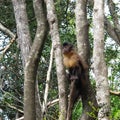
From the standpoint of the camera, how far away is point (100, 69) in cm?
388

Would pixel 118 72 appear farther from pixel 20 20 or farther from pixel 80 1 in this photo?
pixel 80 1

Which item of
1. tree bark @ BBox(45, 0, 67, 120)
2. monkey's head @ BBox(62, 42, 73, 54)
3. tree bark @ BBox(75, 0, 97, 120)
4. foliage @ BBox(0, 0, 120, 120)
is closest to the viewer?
tree bark @ BBox(45, 0, 67, 120)

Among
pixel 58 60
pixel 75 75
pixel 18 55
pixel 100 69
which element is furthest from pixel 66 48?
pixel 18 55

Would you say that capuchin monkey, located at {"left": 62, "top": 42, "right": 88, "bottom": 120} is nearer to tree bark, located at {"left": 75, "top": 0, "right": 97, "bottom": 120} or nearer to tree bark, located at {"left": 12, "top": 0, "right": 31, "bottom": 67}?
tree bark, located at {"left": 75, "top": 0, "right": 97, "bottom": 120}

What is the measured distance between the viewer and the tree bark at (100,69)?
12.4 ft

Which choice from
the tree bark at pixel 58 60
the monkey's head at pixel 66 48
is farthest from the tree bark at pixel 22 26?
the tree bark at pixel 58 60

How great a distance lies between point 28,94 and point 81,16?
1087 mm

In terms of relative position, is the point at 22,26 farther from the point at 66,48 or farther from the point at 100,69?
the point at 100,69

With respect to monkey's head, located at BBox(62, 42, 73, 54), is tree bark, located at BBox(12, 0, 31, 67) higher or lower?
higher

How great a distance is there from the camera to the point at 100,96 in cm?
379

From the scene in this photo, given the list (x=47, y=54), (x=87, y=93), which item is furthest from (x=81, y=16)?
(x=47, y=54)

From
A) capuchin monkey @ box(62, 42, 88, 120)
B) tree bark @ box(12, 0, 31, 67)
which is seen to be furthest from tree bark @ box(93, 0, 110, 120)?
tree bark @ box(12, 0, 31, 67)

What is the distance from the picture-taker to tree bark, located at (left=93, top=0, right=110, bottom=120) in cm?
379

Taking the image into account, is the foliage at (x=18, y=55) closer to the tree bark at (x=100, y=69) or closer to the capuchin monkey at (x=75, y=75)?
the capuchin monkey at (x=75, y=75)
